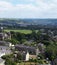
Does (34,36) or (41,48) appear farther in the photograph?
(34,36)

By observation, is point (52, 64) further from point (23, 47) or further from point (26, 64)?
point (23, 47)

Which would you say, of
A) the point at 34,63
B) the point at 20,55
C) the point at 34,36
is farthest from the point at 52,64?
the point at 34,36

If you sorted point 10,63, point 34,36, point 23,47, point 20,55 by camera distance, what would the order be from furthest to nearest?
point 34,36
point 23,47
point 20,55
point 10,63

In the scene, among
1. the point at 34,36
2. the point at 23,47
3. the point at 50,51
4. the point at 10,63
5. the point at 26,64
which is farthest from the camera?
the point at 34,36

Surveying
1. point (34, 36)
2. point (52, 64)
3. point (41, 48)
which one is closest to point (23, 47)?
point (41, 48)

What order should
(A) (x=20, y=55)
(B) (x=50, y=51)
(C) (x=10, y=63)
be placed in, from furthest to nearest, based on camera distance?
(B) (x=50, y=51) → (A) (x=20, y=55) → (C) (x=10, y=63)

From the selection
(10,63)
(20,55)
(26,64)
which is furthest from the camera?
(20,55)

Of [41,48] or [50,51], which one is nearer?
[50,51]

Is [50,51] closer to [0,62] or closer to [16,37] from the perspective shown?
[0,62]
